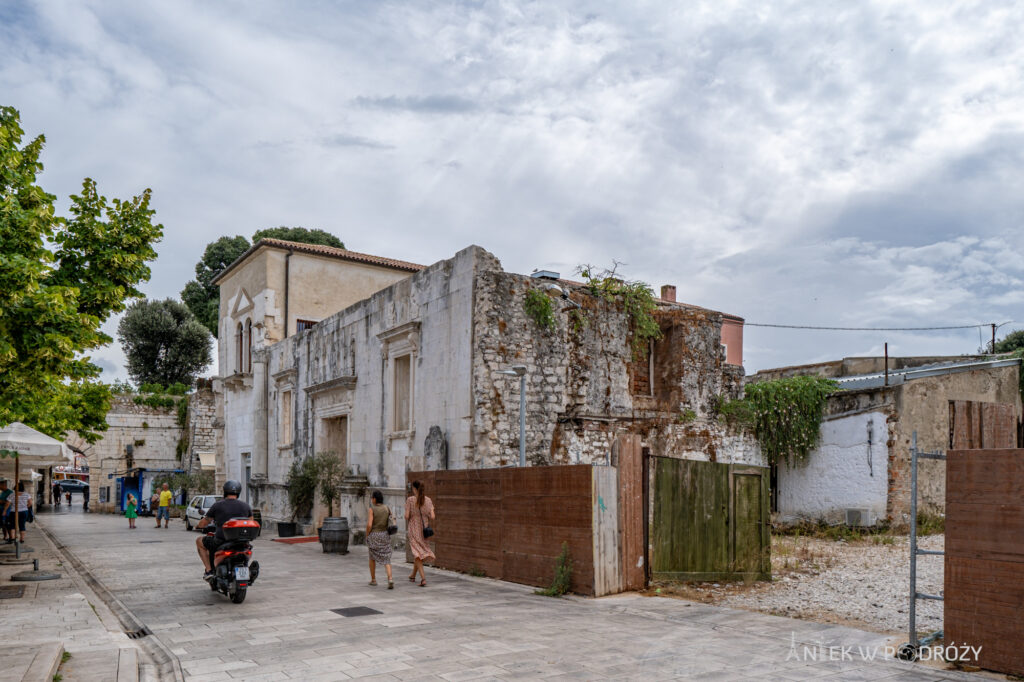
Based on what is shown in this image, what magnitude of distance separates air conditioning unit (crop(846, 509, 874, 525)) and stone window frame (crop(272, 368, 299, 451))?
627 inches

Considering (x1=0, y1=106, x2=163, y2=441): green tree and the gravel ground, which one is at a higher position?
(x1=0, y1=106, x2=163, y2=441): green tree

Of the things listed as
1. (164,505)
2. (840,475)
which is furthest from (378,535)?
(164,505)

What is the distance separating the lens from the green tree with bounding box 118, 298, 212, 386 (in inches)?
1829

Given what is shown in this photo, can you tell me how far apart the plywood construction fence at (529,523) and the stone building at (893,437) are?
9.81 metres

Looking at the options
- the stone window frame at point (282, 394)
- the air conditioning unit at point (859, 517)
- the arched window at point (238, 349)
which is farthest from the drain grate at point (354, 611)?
the arched window at point (238, 349)

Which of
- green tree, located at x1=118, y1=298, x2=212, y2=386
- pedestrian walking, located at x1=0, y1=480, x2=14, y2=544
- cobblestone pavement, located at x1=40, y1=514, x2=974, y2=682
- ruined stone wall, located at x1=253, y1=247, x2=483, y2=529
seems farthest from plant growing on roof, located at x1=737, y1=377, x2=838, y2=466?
green tree, located at x1=118, y1=298, x2=212, y2=386

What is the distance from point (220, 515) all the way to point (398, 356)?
840 cm

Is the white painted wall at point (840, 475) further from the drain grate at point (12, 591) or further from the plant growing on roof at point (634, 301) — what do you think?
the drain grate at point (12, 591)

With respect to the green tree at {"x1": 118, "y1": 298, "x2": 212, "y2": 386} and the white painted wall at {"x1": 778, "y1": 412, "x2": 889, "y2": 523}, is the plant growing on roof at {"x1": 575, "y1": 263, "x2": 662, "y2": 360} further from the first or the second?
the green tree at {"x1": 118, "y1": 298, "x2": 212, "y2": 386}

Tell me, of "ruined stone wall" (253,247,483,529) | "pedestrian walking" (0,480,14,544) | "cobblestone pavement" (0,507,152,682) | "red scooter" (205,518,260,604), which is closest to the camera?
"cobblestone pavement" (0,507,152,682)

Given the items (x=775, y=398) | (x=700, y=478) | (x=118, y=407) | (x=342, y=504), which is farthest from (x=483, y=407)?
(x=118, y=407)

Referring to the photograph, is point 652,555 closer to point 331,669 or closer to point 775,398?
point 331,669

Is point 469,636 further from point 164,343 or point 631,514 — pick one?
point 164,343

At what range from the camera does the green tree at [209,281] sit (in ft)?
166
